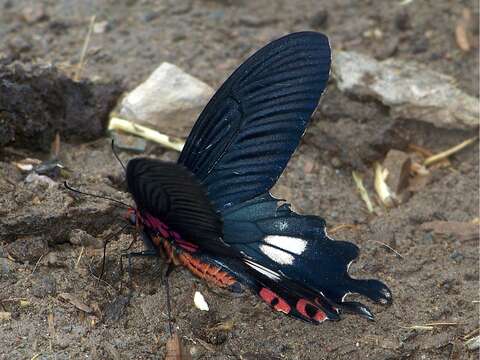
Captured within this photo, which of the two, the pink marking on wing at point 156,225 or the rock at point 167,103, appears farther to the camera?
the rock at point 167,103

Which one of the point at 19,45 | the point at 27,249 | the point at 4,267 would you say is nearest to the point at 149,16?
the point at 19,45

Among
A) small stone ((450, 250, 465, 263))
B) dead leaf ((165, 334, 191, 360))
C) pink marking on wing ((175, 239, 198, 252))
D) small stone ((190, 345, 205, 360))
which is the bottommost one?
small stone ((450, 250, 465, 263))

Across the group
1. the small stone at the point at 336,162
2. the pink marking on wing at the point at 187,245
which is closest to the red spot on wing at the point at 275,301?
the pink marking on wing at the point at 187,245

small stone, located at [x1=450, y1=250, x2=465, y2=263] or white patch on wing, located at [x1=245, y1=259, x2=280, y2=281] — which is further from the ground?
white patch on wing, located at [x1=245, y1=259, x2=280, y2=281]

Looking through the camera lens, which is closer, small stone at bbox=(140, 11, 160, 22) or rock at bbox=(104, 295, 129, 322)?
rock at bbox=(104, 295, 129, 322)

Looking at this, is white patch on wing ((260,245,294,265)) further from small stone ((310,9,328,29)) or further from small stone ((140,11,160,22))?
small stone ((140,11,160,22))

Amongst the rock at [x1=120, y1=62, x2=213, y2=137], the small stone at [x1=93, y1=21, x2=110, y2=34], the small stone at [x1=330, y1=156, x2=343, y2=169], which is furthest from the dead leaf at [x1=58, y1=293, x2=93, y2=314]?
the small stone at [x1=93, y1=21, x2=110, y2=34]

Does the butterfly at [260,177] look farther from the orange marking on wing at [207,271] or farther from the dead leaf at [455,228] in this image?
the dead leaf at [455,228]

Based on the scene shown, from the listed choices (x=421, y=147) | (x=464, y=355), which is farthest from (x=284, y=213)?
(x=421, y=147)

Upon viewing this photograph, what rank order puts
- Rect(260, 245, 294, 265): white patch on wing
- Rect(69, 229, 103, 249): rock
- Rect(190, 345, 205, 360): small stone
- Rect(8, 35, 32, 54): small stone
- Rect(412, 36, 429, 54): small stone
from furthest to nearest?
Rect(412, 36, 429, 54): small stone, Rect(8, 35, 32, 54): small stone, Rect(69, 229, 103, 249): rock, Rect(260, 245, 294, 265): white patch on wing, Rect(190, 345, 205, 360): small stone

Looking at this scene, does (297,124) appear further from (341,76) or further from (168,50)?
(168,50)
